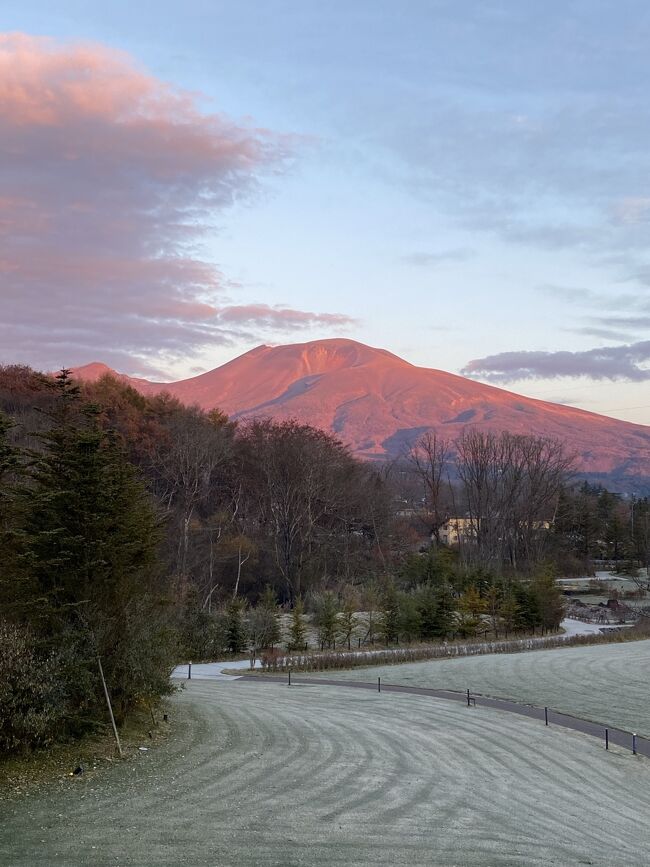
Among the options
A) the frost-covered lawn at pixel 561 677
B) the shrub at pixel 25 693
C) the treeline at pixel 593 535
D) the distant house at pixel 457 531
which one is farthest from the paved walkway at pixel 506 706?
the treeline at pixel 593 535

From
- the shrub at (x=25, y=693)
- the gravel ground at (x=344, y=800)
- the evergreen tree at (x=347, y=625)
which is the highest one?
the shrub at (x=25, y=693)

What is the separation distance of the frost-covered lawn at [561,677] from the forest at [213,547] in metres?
8.59

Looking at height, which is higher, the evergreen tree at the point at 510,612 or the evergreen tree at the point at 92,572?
the evergreen tree at the point at 92,572

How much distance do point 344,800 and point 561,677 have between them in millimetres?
17655

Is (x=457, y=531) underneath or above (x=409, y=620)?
above

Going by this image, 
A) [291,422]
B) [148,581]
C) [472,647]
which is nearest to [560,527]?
[291,422]

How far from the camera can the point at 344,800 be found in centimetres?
1330

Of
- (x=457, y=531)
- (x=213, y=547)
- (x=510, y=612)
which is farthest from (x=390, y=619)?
(x=457, y=531)

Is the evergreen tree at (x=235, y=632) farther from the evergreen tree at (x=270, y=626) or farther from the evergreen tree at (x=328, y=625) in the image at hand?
the evergreen tree at (x=328, y=625)

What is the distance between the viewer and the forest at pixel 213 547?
1611 centimetres

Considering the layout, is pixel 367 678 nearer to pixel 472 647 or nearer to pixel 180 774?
pixel 472 647

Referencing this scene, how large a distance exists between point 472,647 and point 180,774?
2636 cm

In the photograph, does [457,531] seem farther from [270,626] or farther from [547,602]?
[270,626]

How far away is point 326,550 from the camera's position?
6234 centimetres
